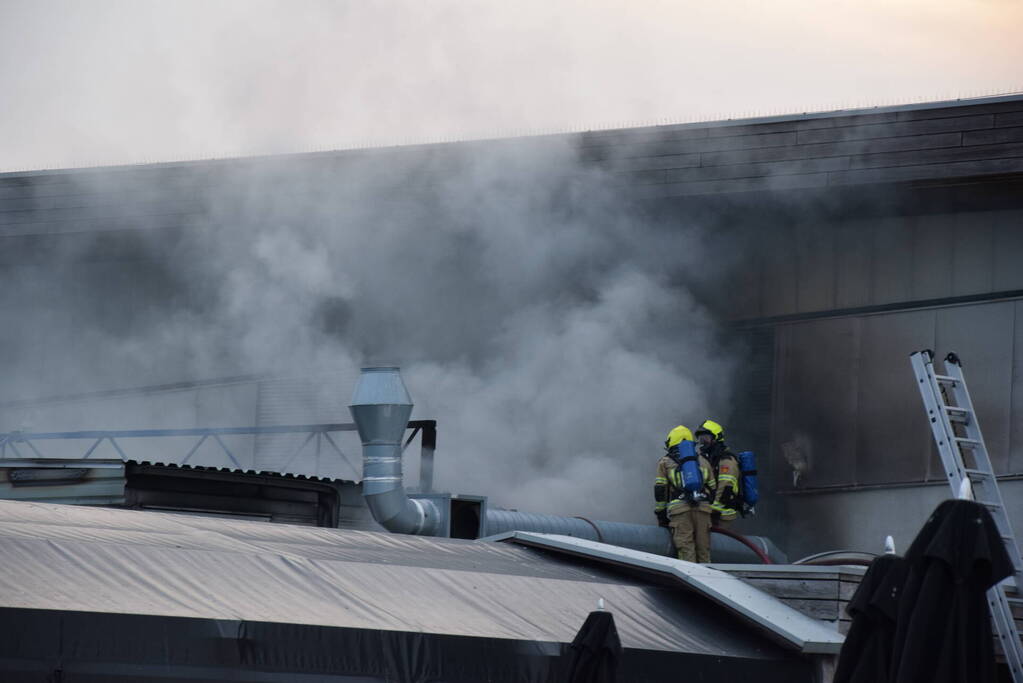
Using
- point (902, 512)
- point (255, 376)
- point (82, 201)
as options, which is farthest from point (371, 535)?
point (82, 201)

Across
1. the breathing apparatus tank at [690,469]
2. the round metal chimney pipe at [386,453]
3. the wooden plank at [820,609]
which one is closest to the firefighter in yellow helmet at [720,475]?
the breathing apparatus tank at [690,469]

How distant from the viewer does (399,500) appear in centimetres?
1086

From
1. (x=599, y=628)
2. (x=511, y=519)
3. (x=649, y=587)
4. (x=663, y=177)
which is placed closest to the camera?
(x=599, y=628)

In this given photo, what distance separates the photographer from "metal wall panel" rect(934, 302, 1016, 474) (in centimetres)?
1325

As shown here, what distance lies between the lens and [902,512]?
13531 millimetres

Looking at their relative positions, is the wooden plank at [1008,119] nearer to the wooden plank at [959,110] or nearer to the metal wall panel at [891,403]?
the wooden plank at [959,110]

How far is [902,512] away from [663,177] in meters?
4.10

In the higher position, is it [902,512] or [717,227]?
[717,227]

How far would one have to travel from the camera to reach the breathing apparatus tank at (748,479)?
11648 mm

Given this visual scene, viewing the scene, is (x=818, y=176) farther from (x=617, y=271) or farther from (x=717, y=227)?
(x=617, y=271)

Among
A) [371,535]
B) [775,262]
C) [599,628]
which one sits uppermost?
[775,262]

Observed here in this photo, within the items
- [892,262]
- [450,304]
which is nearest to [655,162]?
[892,262]

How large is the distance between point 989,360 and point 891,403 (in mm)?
1026

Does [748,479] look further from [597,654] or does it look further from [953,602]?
[953,602]
